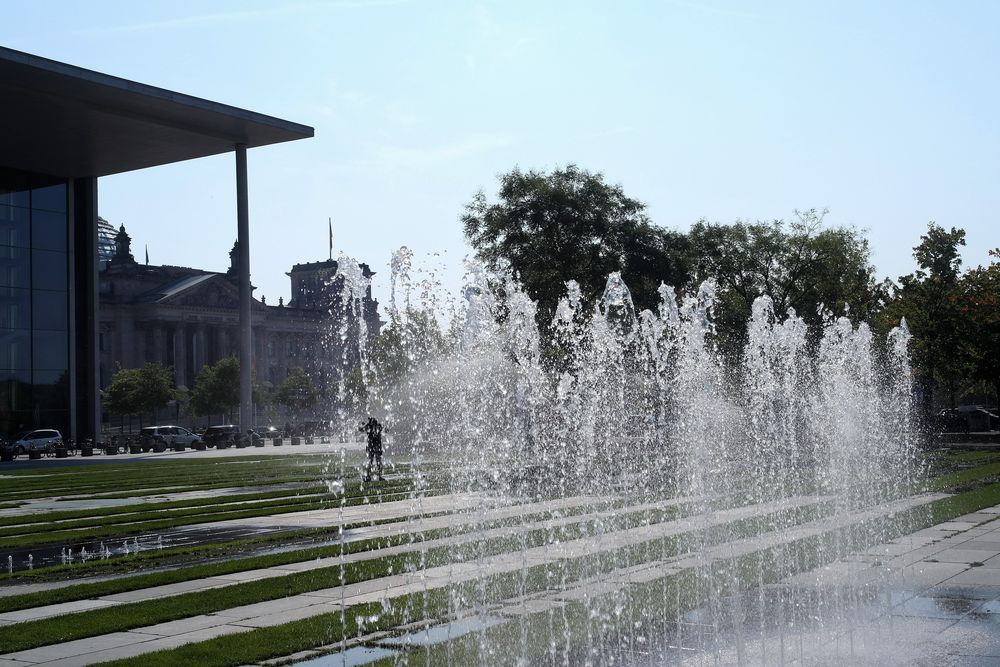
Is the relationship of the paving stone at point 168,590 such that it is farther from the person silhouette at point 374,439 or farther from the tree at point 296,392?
the tree at point 296,392

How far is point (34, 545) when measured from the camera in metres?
14.0

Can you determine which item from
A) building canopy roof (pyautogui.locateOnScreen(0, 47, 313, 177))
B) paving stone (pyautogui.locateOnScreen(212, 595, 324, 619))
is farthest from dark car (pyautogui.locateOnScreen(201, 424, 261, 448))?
paving stone (pyautogui.locateOnScreen(212, 595, 324, 619))

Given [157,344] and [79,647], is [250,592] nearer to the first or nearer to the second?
[79,647]

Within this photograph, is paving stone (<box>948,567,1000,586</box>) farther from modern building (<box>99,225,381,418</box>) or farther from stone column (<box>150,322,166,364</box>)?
stone column (<box>150,322,166,364</box>)

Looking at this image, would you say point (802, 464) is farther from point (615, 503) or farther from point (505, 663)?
point (505, 663)

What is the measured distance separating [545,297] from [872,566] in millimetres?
25516

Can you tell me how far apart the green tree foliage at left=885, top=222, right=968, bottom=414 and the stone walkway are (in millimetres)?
28432

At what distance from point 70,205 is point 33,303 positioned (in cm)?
577

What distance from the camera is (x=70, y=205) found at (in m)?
53.1

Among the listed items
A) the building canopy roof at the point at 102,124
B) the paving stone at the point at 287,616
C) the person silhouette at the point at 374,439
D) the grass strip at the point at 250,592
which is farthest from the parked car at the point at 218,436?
the paving stone at the point at 287,616

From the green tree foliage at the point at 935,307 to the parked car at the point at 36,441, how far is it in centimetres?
3860

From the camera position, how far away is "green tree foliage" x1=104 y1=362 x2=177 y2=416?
86.2 metres

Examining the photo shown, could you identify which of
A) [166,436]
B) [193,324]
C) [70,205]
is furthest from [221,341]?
[70,205]

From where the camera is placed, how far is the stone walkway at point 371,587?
738cm
